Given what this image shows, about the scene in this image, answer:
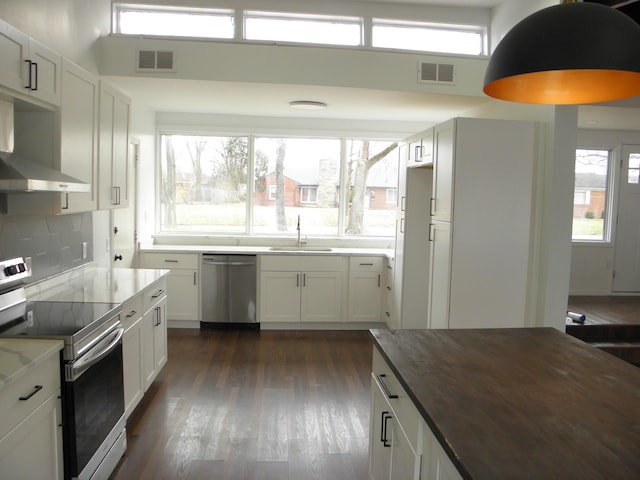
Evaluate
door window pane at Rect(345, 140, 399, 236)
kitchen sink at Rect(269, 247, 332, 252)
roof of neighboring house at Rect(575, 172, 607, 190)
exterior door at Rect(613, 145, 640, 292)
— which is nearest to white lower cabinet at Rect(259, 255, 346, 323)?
kitchen sink at Rect(269, 247, 332, 252)

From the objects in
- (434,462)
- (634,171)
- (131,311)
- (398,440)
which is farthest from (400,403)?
(634,171)

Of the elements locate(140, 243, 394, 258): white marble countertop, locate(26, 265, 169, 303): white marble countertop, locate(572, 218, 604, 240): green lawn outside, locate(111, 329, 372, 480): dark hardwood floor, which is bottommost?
locate(111, 329, 372, 480): dark hardwood floor

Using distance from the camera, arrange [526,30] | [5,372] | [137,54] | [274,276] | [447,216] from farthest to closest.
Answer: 1. [274,276]
2. [137,54]
3. [447,216]
4. [5,372]
5. [526,30]

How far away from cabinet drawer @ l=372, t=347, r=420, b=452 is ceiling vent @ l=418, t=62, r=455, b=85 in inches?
112

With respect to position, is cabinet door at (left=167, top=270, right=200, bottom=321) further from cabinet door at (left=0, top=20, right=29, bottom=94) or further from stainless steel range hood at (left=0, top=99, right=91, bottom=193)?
cabinet door at (left=0, top=20, right=29, bottom=94)

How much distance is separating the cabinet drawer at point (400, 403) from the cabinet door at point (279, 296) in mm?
3035

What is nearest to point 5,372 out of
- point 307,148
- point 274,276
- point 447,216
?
point 447,216

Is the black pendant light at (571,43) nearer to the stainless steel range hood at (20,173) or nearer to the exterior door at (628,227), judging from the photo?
the stainless steel range hood at (20,173)

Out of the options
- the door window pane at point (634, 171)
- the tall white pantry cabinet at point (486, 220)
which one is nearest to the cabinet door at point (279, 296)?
the tall white pantry cabinet at point (486, 220)

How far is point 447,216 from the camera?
360cm

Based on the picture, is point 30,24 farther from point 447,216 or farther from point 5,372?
point 447,216

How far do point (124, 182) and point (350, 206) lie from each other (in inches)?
113

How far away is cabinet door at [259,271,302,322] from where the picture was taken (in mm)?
5188

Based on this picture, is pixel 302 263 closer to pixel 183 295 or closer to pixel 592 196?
pixel 183 295
